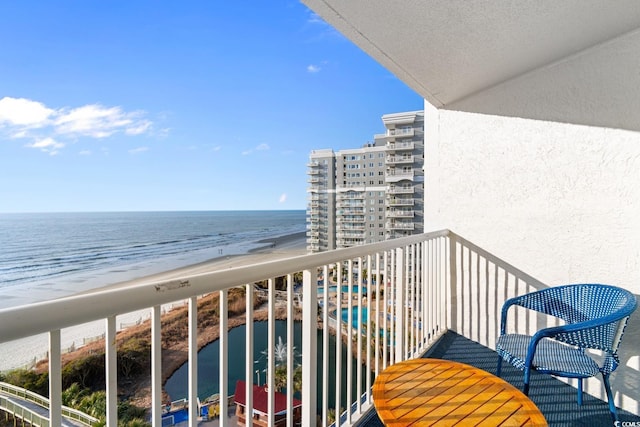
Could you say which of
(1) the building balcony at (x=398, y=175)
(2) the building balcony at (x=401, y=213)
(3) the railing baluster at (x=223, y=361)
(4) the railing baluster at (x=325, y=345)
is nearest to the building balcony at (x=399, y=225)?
(2) the building balcony at (x=401, y=213)

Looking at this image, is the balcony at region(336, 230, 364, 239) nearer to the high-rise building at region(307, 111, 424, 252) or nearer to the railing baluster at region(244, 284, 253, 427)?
the high-rise building at region(307, 111, 424, 252)

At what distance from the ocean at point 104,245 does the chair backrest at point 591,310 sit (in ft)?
17.5

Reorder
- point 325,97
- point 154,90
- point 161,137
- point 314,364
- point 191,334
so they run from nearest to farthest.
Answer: point 191,334 < point 314,364 < point 325,97 < point 154,90 < point 161,137

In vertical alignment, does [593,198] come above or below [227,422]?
above

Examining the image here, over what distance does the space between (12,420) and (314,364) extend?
1154mm

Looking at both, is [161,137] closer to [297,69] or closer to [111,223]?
[111,223]

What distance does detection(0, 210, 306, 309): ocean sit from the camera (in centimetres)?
1125

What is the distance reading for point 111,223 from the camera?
25.4 metres

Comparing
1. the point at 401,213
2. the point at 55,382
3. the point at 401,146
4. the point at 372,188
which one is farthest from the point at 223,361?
the point at 372,188

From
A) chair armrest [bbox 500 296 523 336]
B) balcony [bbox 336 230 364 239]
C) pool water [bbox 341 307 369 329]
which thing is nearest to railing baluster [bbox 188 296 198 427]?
pool water [bbox 341 307 369 329]

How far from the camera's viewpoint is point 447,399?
4.83 feet

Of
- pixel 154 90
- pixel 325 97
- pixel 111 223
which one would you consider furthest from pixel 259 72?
pixel 111 223

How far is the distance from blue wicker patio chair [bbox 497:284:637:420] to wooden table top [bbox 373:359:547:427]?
0.60 meters

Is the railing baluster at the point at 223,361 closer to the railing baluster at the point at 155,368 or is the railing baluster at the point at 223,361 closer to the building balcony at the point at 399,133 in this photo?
the railing baluster at the point at 155,368
